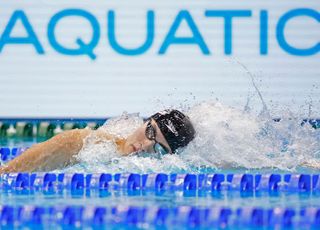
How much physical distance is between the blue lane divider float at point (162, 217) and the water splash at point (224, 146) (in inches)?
48.9

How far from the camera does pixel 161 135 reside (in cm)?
487

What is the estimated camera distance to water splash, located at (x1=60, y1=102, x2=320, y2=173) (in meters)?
5.07

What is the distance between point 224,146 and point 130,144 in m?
0.78

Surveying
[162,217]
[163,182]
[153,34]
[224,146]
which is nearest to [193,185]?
[163,182]

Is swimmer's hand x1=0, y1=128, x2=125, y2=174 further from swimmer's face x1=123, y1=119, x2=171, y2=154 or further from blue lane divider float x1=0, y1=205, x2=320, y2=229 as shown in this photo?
blue lane divider float x1=0, y1=205, x2=320, y2=229

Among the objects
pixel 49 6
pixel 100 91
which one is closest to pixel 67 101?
pixel 100 91

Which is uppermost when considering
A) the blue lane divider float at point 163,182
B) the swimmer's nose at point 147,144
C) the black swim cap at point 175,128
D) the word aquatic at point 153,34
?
the word aquatic at point 153,34

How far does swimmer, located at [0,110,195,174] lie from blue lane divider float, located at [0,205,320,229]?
42.9 inches

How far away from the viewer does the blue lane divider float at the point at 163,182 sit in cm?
469

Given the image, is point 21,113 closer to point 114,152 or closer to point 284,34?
point 284,34

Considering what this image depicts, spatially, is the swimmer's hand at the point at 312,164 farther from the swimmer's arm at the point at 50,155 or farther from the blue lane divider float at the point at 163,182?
the swimmer's arm at the point at 50,155

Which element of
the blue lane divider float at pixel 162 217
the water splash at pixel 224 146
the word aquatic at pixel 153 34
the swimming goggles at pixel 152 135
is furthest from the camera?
the word aquatic at pixel 153 34

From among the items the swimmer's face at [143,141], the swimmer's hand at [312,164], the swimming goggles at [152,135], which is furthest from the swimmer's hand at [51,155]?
the swimmer's hand at [312,164]

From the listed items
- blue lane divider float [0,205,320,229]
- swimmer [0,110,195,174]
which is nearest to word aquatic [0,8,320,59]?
swimmer [0,110,195,174]
